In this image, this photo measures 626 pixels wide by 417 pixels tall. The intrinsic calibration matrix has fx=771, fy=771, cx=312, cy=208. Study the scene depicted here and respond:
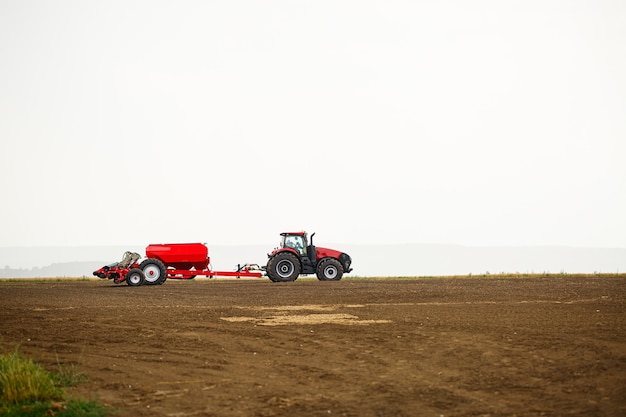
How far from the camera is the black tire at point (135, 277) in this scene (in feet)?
115

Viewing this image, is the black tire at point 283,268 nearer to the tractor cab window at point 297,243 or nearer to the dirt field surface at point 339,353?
the tractor cab window at point 297,243

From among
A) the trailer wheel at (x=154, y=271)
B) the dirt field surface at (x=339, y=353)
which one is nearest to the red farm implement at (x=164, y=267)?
the trailer wheel at (x=154, y=271)

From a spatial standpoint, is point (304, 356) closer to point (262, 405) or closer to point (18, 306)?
point (262, 405)

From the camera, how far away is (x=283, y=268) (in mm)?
37156

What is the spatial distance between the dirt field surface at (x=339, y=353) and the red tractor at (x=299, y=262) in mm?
11378

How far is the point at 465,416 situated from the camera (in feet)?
34.1

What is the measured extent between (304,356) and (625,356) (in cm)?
582

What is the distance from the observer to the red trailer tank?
121 feet

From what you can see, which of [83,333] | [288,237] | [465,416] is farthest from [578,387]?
[288,237]

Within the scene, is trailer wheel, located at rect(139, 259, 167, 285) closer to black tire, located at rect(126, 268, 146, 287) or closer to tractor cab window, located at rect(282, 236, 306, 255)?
black tire, located at rect(126, 268, 146, 287)

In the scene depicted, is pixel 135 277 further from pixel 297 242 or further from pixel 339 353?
pixel 339 353

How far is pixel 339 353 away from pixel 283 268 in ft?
73.9

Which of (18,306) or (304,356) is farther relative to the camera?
(18,306)

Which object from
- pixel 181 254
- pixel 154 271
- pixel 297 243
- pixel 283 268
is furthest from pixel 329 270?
pixel 154 271
